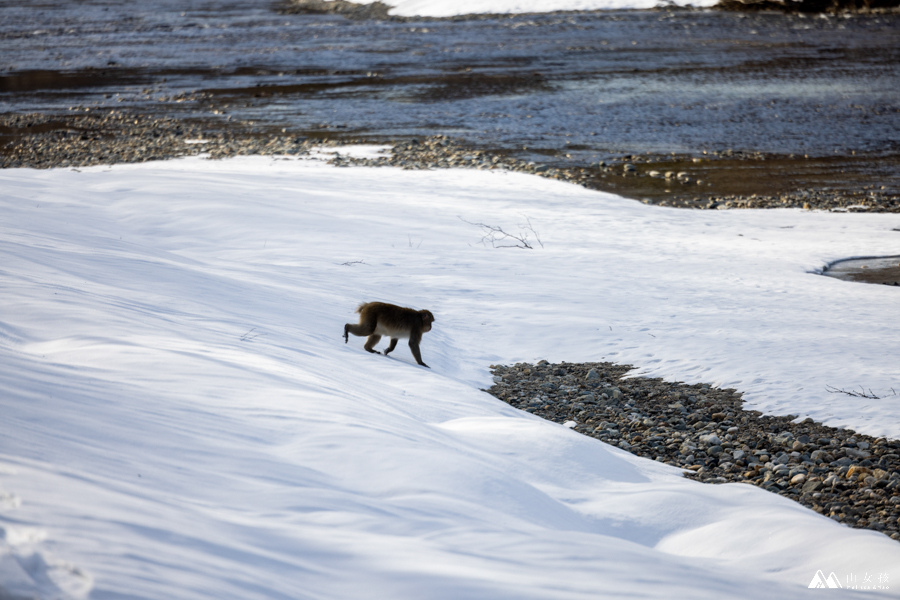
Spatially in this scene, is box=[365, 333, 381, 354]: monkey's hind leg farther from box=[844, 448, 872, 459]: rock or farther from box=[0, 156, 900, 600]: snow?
box=[844, 448, 872, 459]: rock

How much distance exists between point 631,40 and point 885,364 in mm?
34039

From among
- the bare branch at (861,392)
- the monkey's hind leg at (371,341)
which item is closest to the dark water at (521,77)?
the bare branch at (861,392)

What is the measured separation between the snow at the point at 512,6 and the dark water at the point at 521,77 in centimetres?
210

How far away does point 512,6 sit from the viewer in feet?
162

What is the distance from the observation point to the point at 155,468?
133 inches

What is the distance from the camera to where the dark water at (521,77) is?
69.5ft

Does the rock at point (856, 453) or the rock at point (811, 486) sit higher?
the rock at point (856, 453)

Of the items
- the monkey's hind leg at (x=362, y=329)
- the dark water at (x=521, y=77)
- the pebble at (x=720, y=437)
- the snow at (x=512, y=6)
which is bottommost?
the pebble at (x=720, y=437)

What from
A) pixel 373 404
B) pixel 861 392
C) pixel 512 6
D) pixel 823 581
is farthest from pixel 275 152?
pixel 512 6

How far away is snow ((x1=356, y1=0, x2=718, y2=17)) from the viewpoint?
1874 inches

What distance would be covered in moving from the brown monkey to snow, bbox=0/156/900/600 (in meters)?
0.24

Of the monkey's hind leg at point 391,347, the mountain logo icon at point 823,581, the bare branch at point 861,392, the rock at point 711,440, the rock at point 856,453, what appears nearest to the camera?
the mountain logo icon at point 823,581

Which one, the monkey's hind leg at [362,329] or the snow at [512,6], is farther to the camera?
the snow at [512,6]

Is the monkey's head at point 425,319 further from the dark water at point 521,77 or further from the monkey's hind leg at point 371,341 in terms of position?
the dark water at point 521,77
